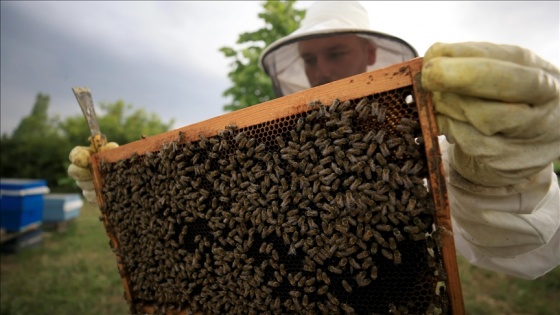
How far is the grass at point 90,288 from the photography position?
5.96 m

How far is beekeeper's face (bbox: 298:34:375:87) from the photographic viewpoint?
3896 mm

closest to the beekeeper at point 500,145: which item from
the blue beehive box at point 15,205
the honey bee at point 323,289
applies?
the honey bee at point 323,289

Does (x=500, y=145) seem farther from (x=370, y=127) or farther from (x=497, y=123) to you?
(x=370, y=127)

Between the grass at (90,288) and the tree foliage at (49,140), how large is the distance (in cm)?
1413

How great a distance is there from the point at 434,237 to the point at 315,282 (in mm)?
786

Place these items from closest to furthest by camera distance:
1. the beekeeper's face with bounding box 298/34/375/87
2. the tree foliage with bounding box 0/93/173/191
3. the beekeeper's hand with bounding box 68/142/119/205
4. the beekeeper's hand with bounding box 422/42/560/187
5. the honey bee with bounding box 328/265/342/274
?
the beekeeper's hand with bounding box 422/42/560/187, the honey bee with bounding box 328/265/342/274, the beekeeper's hand with bounding box 68/142/119/205, the beekeeper's face with bounding box 298/34/375/87, the tree foliage with bounding box 0/93/173/191

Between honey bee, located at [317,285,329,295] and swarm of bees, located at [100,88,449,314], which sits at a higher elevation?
swarm of bees, located at [100,88,449,314]

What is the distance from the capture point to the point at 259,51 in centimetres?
791

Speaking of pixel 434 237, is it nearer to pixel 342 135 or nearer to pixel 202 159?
pixel 342 135

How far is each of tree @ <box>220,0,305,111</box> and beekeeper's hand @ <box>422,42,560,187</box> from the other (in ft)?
21.8

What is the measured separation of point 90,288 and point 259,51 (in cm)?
796

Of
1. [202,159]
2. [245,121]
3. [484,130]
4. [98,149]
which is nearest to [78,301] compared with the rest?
[98,149]

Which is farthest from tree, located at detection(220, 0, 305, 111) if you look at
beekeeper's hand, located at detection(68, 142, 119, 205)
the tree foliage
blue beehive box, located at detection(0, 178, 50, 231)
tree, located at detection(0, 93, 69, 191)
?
tree, located at detection(0, 93, 69, 191)

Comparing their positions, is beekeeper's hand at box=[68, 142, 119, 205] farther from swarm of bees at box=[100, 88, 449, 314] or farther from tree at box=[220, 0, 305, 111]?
tree at box=[220, 0, 305, 111]
